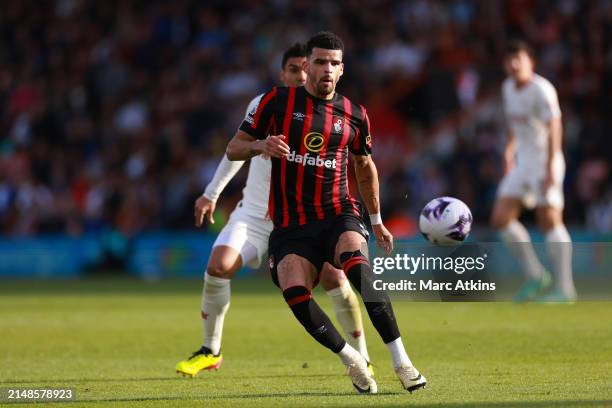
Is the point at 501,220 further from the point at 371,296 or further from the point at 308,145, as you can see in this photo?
the point at 371,296

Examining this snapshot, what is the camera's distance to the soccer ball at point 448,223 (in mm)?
8273

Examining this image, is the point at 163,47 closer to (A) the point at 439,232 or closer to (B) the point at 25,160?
(B) the point at 25,160

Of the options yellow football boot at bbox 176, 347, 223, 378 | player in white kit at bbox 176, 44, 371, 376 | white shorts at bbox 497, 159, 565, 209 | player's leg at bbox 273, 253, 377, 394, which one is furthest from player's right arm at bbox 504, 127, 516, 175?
player's leg at bbox 273, 253, 377, 394

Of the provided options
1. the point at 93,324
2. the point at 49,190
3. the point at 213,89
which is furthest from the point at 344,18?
the point at 93,324

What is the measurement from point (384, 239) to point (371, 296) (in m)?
0.49

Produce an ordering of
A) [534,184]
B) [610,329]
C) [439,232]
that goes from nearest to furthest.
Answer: [439,232]
[610,329]
[534,184]

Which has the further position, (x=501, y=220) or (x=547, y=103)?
(x=501, y=220)

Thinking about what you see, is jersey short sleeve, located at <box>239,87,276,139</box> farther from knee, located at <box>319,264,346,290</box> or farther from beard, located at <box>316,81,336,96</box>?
knee, located at <box>319,264,346,290</box>

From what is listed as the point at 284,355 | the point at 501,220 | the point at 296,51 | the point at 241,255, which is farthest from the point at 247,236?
the point at 501,220

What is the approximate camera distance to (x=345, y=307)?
8430 mm

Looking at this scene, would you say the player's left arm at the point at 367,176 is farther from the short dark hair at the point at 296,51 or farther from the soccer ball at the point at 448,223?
the short dark hair at the point at 296,51

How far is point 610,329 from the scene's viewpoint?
10.8 m

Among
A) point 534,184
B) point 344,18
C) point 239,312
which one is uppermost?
point 344,18

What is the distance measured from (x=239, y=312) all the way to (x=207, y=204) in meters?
5.09
